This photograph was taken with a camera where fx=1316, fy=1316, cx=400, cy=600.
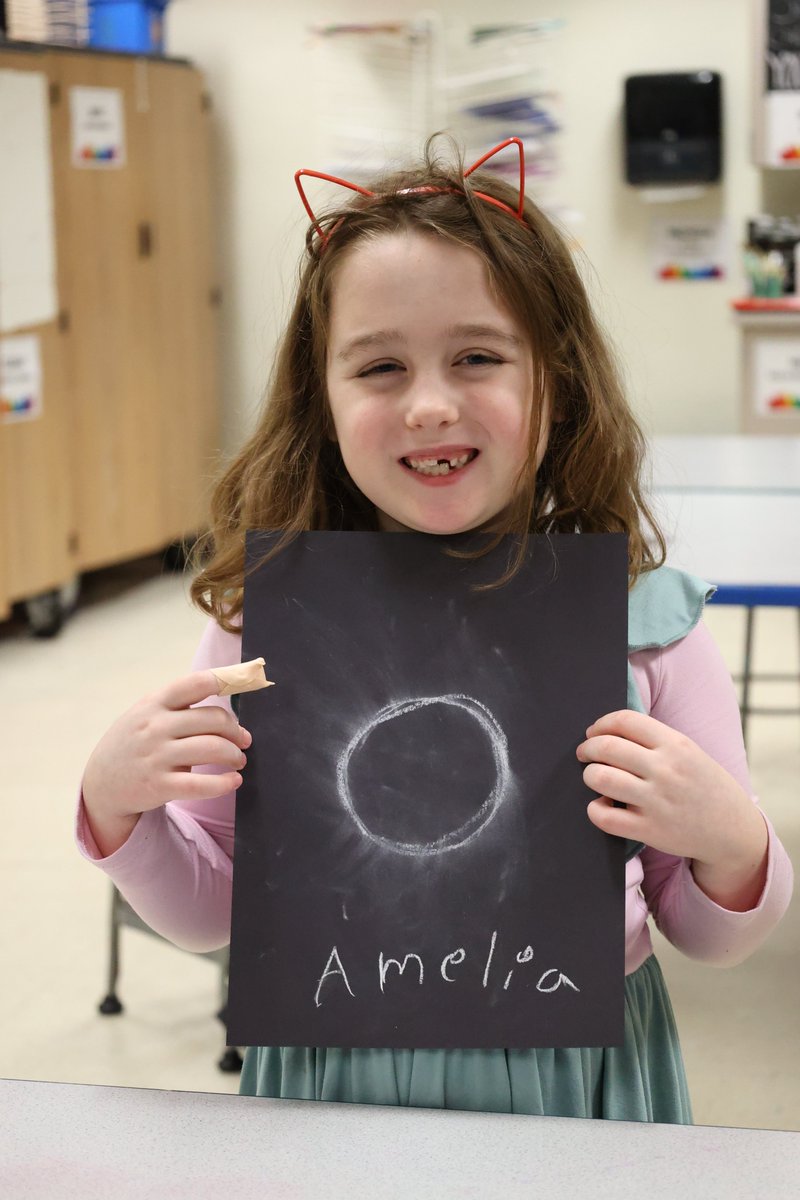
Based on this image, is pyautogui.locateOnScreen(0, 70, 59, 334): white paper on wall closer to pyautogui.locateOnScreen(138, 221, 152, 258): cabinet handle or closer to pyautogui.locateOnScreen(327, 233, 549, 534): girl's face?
pyautogui.locateOnScreen(138, 221, 152, 258): cabinet handle

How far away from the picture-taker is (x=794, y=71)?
418 cm

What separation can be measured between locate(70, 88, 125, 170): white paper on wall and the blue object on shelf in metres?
0.30

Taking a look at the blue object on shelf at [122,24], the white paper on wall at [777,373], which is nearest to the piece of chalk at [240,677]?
the white paper on wall at [777,373]

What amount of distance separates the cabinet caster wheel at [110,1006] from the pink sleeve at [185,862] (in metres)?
1.38

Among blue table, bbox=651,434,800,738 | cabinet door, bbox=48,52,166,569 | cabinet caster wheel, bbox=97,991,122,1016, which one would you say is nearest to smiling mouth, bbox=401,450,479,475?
blue table, bbox=651,434,800,738

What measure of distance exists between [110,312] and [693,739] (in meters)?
3.89

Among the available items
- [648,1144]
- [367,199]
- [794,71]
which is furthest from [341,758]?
[794,71]

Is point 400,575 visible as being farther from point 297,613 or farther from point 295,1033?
point 295,1033

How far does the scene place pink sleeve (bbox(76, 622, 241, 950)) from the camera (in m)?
0.85

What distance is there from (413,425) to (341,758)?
213 mm

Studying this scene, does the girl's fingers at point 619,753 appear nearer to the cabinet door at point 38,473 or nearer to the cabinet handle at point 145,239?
the cabinet door at point 38,473

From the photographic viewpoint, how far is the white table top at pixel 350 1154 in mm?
642

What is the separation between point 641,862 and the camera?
94 cm

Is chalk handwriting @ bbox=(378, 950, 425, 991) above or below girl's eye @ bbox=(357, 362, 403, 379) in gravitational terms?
below
